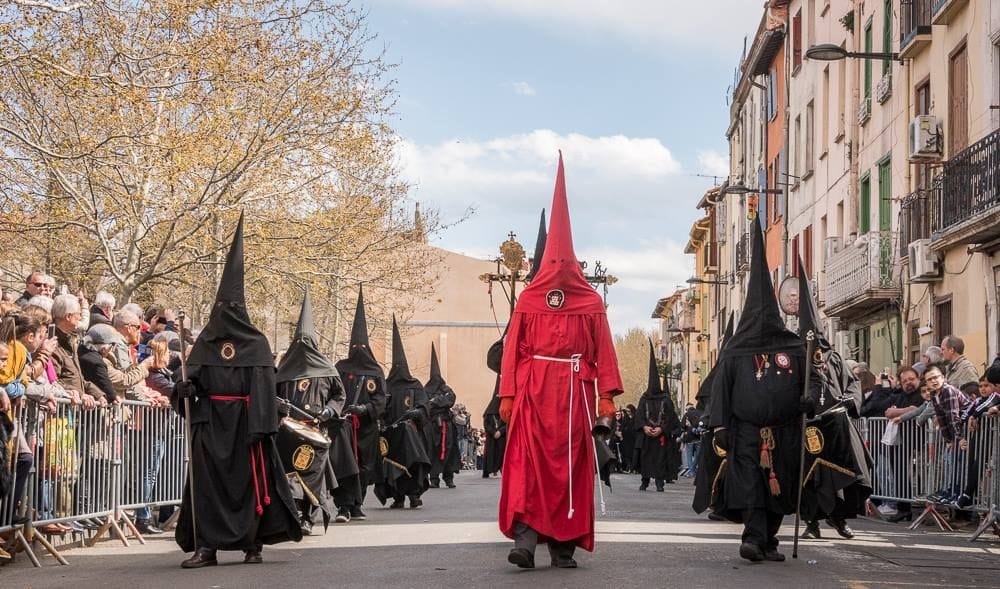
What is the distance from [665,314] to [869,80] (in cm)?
7923

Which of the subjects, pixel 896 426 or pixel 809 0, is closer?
pixel 896 426

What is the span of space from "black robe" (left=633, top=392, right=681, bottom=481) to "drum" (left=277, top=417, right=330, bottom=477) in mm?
14921

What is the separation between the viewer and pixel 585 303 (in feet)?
39.7

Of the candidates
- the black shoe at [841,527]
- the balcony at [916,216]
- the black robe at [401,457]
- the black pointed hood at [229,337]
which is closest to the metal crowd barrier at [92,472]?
the black pointed hood at [229,337]

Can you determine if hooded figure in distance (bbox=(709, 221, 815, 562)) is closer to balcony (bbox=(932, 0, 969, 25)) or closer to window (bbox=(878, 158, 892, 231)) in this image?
balcony (bbox=(932, 0, 969, 25))

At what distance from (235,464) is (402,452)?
836 cm

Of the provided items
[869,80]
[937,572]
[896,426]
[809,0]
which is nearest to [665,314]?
[809,0]

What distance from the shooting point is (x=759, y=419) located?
485 inches

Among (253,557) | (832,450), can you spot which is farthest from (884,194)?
(253,557)

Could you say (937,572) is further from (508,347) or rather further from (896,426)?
(896,426)

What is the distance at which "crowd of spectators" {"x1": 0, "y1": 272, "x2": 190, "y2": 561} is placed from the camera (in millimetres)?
12008

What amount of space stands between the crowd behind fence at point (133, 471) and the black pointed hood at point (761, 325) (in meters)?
3.91

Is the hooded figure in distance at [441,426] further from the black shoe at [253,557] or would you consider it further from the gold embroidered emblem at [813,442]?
the black shoe at [253,557]

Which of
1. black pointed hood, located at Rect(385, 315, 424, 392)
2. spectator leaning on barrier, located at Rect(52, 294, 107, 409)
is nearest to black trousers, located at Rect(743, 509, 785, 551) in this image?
spectator leaning on barrier, located at Rect(52, 294, 107, 409)
